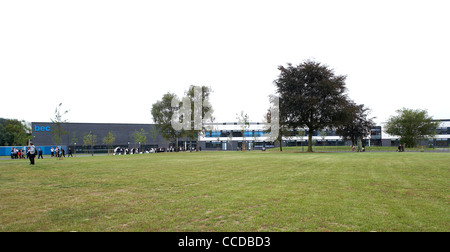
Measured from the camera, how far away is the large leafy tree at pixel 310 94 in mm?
41031

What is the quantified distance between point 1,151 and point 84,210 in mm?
79010

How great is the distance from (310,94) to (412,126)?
36.4m

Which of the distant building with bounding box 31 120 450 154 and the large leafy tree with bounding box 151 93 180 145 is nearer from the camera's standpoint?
the large leafy tree with bounding box 151 93 180 145

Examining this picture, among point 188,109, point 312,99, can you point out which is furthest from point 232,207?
point 188,109

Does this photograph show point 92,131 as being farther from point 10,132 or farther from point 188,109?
point 10,132

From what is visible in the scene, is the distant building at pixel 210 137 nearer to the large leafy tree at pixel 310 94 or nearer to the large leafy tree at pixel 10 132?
the large leafy tree at pixel 310 94

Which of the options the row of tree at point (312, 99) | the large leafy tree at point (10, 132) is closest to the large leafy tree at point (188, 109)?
the row of tree at point (312, 99)

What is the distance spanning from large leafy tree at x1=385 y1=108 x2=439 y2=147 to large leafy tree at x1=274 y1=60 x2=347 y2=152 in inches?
1137

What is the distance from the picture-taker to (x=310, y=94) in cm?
4259

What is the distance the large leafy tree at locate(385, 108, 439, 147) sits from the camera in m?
61.6

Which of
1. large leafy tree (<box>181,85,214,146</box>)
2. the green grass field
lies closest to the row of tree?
large leafy tree (<box>181,85,214,146</box>)

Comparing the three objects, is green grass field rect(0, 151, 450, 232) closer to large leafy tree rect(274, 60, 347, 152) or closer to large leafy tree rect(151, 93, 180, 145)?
large leafy tree rect(274, 60, 347, 152)

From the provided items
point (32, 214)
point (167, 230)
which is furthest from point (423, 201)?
point (32, 214)
